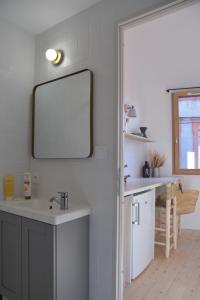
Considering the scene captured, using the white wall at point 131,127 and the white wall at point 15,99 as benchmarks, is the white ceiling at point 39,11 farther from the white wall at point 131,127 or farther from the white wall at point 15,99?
the white wall at point 131,127

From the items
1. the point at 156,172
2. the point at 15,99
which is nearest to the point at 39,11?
the point at 15,99

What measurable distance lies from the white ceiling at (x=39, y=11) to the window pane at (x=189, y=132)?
2.72 m

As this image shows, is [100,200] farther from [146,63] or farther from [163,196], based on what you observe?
[146,63]

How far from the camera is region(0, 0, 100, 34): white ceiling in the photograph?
186cm

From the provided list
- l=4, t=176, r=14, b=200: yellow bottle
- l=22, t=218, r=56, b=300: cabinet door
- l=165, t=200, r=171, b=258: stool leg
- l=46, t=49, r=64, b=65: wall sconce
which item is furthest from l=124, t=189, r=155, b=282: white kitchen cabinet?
l=46, t=49, r=64, b=65: wall sconce

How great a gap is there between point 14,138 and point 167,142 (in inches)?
109

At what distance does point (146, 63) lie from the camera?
4.10 m

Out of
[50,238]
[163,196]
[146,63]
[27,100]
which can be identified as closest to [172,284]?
[163,196]

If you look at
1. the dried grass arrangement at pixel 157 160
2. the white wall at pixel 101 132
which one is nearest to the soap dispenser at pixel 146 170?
the dried grass arrangement at pixel 157 160

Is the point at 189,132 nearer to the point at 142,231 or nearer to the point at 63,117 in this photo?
the point at 142,231

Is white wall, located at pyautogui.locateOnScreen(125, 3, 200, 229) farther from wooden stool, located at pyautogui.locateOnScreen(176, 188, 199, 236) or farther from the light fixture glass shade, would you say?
the light fixture glass shade

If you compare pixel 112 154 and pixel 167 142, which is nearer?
pixel 112 154

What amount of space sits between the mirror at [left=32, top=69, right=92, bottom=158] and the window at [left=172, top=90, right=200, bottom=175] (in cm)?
261

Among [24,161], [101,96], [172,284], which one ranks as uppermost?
[101,96]
